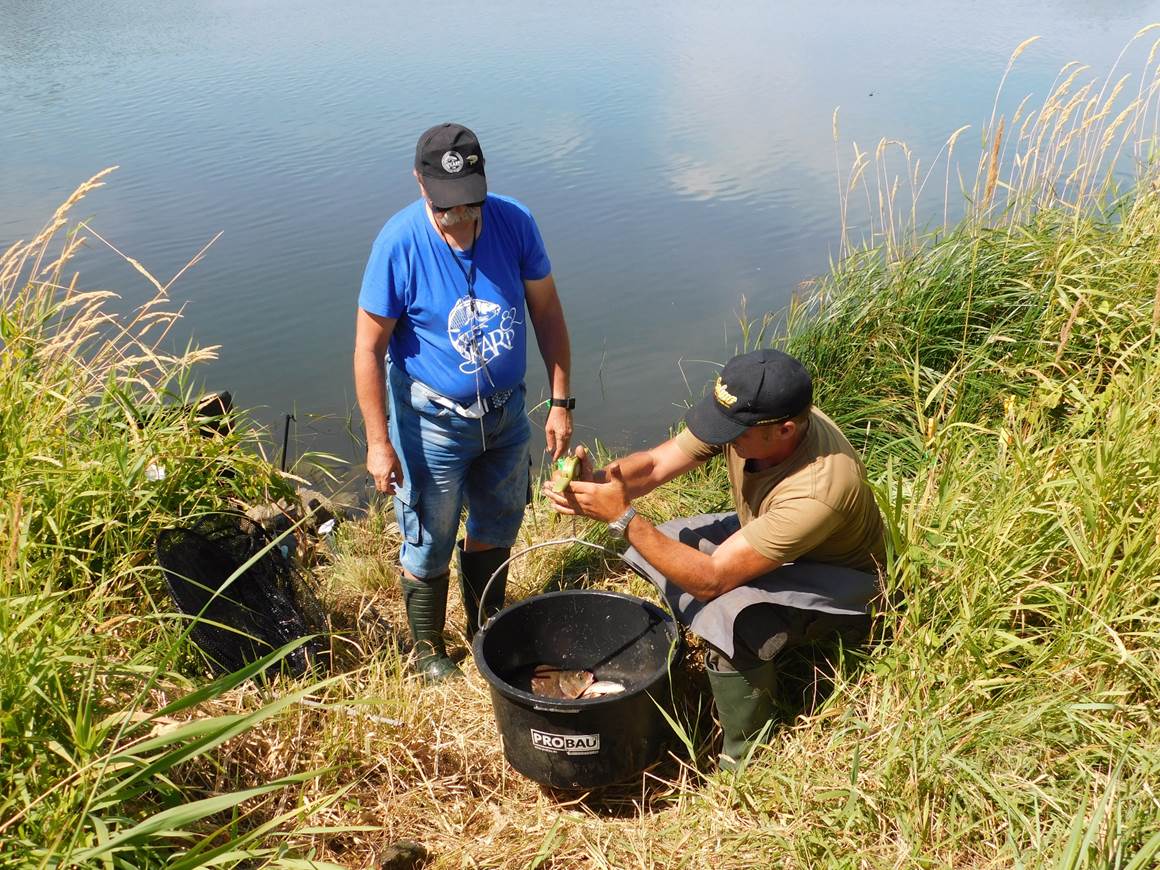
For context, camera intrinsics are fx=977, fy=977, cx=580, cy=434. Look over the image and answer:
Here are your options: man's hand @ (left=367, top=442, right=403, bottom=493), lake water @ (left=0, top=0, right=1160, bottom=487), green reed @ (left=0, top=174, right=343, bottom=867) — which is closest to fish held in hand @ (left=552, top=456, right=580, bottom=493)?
man's hand @ (left=367, top=442, right=403, bottom=493)

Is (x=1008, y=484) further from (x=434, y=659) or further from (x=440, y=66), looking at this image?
(x=440, y=66)

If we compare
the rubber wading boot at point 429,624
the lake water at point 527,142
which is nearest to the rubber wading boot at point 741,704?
the rubber wading boot at point 429,624

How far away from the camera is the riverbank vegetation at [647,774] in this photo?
2.15 metres

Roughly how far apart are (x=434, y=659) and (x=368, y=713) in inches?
30.2

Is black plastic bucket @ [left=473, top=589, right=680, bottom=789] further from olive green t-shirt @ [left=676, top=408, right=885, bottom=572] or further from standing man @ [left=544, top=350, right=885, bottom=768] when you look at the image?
olive green t-shirt @ [left=676, top=408, right=885, bottom=572]

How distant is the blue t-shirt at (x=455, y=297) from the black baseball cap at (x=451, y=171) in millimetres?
134

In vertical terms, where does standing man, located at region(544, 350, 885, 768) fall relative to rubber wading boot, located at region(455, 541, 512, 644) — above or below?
above

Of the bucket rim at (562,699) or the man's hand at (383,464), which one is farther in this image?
the man's hand at (383,464)

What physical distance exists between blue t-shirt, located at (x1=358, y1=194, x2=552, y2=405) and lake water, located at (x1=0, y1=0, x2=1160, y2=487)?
2945mm

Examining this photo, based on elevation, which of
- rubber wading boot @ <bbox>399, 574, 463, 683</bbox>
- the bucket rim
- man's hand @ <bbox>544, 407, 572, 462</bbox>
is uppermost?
man's hand @ <bbox>544, 407, 572, 462</bbox>

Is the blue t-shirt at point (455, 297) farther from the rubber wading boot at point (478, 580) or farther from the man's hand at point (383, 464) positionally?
the rubber wading boot at point (478, 580)

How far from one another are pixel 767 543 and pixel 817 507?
0.17 m

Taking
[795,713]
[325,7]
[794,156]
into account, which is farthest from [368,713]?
[325,7]

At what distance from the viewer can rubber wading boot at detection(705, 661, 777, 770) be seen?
2.92 meters
